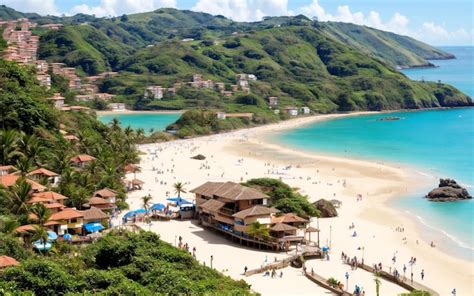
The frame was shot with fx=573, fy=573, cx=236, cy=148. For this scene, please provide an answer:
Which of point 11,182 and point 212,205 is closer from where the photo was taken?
point 11,182

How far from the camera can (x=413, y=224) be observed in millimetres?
39969

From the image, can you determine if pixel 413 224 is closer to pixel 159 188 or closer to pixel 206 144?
pixel 159 188

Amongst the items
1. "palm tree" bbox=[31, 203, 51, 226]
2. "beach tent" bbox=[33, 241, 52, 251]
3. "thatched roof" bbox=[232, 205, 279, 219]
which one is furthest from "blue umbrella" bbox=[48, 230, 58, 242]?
"thatched roof" bbox=[232, 205, 279, 219]

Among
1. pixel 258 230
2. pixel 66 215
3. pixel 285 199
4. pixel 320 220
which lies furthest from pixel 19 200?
pixel 320 220

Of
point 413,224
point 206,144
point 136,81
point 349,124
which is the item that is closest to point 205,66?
point 136,81

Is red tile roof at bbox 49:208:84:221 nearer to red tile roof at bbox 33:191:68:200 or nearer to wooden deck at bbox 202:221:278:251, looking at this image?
red tile roof at bbox 33:191:68:200

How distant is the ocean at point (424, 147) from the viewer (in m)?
39.2

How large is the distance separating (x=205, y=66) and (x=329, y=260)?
131 m

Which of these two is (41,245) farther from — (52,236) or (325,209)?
(325,209)

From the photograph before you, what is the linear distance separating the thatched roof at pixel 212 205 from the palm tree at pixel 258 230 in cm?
342

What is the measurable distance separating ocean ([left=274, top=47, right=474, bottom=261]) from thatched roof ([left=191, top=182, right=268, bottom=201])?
11.7 metres

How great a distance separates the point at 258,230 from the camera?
3195 centimetres

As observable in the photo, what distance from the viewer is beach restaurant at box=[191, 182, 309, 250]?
1269 inches

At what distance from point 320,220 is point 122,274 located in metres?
22.1
